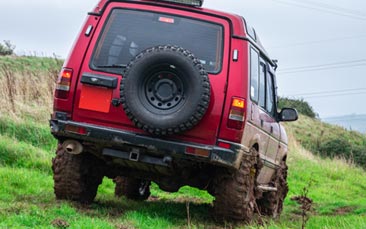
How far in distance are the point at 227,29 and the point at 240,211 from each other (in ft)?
6.07

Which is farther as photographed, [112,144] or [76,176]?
[76,176]

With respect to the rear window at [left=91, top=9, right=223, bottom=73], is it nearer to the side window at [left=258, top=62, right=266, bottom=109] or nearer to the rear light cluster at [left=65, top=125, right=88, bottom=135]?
the rear light cluster at [left=65, top=125, right=88, bottom=135]

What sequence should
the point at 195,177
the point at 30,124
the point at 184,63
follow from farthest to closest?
1. the point at 30,124
2. the point at 195,177
3. the point at 184,63

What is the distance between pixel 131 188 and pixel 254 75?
2.78 meters

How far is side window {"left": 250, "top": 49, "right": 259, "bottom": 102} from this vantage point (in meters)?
6.69

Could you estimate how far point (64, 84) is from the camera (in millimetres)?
6305

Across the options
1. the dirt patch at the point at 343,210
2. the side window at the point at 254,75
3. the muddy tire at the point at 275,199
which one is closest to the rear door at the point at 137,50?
the side window at the point at 254,75

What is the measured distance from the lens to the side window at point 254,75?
6.69 metres

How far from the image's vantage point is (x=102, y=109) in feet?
20.5

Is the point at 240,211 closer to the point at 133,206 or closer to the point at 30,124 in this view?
the point at 133,206

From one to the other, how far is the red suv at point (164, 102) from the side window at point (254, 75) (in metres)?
0.01

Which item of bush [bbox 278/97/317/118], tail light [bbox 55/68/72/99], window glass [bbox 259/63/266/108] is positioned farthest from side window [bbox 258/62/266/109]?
bush [bbox 278/97/317/118]

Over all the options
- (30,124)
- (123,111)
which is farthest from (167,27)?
(30,124)

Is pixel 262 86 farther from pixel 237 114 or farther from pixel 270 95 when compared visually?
pixel 237 114
